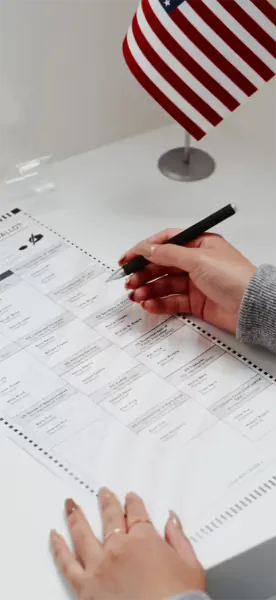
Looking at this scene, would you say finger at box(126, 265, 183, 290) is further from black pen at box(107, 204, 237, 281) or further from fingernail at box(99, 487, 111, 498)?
fingernail at box(99, 487, 111, 498)

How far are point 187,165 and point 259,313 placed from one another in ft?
1.23

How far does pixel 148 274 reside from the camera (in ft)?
3.54

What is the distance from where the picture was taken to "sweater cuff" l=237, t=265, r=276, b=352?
98cm

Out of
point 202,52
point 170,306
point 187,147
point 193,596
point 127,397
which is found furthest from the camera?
point 187,147

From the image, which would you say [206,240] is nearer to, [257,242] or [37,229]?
[257,242]

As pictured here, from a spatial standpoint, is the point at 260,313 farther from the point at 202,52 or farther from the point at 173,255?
the point at 202,52

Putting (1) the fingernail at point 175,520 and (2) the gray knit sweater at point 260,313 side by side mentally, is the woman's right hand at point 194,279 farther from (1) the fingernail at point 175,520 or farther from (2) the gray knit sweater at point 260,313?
(1) the fingernail at point 175,520

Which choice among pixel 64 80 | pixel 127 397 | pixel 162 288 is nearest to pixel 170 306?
pixel 162 288

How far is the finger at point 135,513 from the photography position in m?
0.82

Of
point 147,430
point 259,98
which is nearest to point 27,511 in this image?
point 147,430

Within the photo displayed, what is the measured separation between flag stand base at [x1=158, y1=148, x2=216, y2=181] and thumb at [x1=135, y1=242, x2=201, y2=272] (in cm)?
25

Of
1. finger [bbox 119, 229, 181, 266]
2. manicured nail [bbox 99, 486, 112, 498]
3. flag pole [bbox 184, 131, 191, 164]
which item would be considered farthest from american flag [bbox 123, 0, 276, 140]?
manicured nail [bbox 99, 486, 112, 498]

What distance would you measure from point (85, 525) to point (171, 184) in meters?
0.59

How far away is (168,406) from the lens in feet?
3.07
